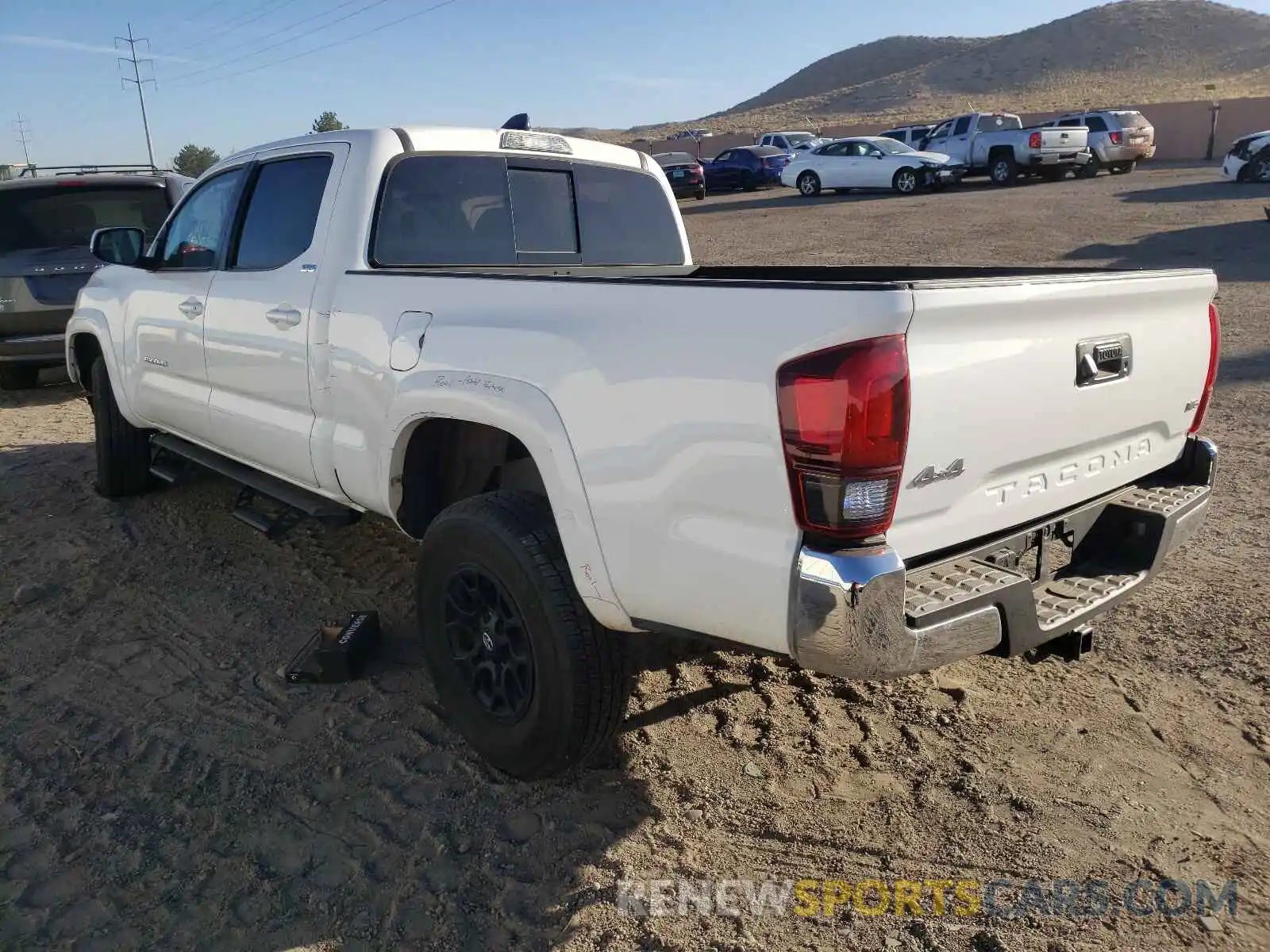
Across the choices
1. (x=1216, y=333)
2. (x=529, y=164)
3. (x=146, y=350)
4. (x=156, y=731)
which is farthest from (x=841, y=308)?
(x=146, y=350)

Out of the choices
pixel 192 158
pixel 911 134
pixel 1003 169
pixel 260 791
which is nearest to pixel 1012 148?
pixel 1003 169

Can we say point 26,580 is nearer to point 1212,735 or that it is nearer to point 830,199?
point 1212,735

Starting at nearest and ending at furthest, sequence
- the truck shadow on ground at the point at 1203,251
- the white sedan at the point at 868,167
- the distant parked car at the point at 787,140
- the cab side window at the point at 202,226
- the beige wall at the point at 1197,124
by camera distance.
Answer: the cab side window at the point at 202,226, the truck shadow on ground at the point at 1203,251, the white sedan at the point at 868,167, the beige wall at the point at 1197,124, the distant parked car at the point at 787,140

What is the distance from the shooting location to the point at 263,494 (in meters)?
4.66

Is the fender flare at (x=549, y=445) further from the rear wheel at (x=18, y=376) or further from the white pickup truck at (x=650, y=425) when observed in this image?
the rear wheel at (x=18, y=376)

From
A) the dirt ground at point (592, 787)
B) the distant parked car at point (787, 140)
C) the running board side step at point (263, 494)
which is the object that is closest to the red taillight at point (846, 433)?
the dirt ground at point (592, 787)

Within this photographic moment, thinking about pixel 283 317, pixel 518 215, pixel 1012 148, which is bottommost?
pixel 283 317

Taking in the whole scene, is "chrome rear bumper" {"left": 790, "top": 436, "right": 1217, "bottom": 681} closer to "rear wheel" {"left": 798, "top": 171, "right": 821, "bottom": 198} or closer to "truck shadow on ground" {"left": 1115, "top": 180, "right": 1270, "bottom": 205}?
"truck shadow on ground" {"left": 1115, "top": 180, "right": 1270, "bottom": 205}

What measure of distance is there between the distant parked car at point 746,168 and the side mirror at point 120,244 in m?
27.4

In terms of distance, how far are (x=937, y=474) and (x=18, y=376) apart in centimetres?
1001

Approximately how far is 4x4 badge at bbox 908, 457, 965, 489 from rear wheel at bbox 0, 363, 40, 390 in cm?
945

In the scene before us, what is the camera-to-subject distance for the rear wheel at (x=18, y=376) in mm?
9297

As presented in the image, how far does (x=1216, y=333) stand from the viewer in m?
3.30

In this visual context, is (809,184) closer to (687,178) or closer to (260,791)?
(687,178)
